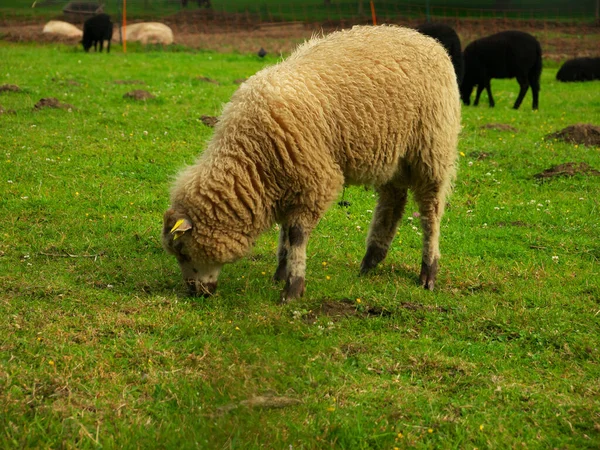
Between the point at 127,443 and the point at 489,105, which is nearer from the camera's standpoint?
the point at 127,443

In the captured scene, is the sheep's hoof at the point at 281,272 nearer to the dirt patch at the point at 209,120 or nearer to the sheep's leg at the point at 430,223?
the sheep's leg at the point at 430,223

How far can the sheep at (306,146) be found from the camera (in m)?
5.91

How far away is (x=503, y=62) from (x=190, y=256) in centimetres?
1234

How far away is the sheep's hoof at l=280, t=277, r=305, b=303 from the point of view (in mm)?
6059

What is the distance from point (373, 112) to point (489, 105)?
1092cm

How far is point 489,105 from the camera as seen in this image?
16.4 m

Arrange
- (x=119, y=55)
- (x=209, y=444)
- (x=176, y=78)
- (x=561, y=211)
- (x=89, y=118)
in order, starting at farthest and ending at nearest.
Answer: (x=119, y=55) < (x=176, y=78) < (x=89, y=118) < (x=561, y=211) < (x=209, y=444)

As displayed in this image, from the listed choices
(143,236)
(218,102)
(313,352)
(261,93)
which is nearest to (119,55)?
(218,102)

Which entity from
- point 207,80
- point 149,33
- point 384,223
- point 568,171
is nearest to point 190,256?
point 384,223

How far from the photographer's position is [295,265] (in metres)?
6.07

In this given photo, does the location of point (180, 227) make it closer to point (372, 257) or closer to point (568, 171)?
point (372, 257)

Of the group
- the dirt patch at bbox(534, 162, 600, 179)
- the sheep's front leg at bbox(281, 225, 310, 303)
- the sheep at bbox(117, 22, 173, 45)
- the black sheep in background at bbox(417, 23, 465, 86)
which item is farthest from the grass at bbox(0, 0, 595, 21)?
the sheep's front leg at bbox(281, 225, 310, 303)

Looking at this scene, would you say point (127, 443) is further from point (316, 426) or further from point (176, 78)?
point (176, 78)

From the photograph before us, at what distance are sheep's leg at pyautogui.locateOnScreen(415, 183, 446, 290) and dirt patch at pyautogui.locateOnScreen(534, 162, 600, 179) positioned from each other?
11.4 feet
